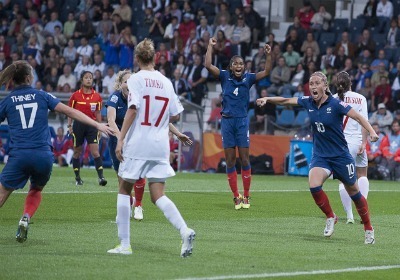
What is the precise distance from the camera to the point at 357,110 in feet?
47.7

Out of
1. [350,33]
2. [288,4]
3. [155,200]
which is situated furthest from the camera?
[288,4]

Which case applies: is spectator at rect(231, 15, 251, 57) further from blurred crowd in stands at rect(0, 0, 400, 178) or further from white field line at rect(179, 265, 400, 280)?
white field line at rect(179, 265, 400, 280)

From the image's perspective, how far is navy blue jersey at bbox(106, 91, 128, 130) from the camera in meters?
13.8

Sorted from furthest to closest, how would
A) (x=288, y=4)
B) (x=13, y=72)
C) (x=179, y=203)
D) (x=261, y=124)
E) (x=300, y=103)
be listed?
(x=288, y=4) → (x=261, y=124) → (x=179, y=203) → (x=300, y=103) → (x=13, y=72)

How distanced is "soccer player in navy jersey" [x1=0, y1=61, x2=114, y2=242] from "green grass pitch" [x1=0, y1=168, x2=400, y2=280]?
28.8 inches

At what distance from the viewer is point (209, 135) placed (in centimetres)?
2916

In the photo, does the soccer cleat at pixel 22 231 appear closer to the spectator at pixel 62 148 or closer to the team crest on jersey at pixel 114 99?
the team crest on jersey at pixel 114 99

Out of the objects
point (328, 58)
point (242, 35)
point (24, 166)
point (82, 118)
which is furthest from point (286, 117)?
point (82, 118)

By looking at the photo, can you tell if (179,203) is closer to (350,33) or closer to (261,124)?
(261,124)

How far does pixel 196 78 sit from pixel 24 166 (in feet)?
68.9

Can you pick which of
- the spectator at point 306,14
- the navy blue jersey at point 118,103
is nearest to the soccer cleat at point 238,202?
the navy blue jersey at point 118,103

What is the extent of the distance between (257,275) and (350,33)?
23.2m

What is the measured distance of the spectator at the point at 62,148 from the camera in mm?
29078

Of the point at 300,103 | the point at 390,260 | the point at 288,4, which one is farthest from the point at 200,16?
the point at 390,260
